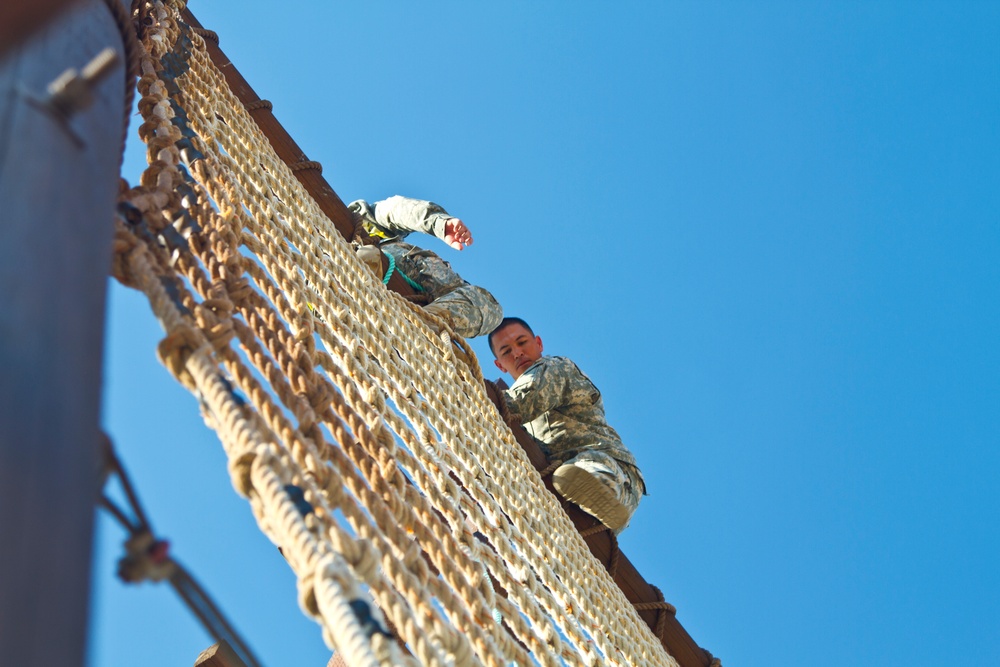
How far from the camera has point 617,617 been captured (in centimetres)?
290

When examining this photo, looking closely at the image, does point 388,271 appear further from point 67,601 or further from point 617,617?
point 67,601

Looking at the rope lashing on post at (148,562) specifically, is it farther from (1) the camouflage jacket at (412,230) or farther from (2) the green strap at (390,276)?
(1) the camouflage jacket at (412,230)

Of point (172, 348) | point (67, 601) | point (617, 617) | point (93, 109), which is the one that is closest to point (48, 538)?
point (67, 601)

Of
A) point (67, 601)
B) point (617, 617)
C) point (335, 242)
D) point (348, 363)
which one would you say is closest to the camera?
point (67, 601)

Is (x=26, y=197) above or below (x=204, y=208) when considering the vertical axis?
below

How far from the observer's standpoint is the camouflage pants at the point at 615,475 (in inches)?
149

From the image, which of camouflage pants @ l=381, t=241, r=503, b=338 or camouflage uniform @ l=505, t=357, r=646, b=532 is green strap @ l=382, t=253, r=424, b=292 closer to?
camouflage pants @ l=381, t=241, r=503, b=338

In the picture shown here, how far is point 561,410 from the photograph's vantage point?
174 inches

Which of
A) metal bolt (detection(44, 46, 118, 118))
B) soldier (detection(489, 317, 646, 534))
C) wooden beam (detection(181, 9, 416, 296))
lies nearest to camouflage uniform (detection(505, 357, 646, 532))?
soldier (detection(489, 317, 646, 534))

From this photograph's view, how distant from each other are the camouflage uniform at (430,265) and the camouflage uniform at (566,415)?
27cm

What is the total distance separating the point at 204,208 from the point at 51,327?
0.97 meters

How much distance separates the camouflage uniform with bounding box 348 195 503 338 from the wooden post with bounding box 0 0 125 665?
2921 millimetres

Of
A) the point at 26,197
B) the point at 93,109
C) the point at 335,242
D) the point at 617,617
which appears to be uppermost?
the point at 335,242

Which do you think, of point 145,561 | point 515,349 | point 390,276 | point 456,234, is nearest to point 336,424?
point 145,561
